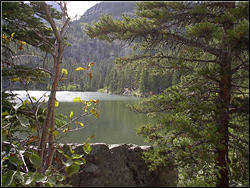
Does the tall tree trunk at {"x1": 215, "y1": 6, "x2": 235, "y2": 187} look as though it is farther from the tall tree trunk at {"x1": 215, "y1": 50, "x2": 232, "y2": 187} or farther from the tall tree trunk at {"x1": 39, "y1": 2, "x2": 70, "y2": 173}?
the tall tree trunk at {"x1": 39, "y1": 2, "x2": 70, "y2": 173}

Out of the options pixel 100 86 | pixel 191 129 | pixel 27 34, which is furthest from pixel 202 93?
pixel 100 86

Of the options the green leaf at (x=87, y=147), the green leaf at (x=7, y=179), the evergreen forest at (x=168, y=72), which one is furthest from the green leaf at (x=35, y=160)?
the green leaf at (x=87, y=147)

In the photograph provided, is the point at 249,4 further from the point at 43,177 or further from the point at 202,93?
the point at 43,177

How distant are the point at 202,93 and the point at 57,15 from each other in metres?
3.25

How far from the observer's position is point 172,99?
286 cm

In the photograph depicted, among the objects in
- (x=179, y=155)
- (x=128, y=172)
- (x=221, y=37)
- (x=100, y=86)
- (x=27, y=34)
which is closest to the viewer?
(x=221, y=37)

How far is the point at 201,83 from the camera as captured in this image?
117 inches

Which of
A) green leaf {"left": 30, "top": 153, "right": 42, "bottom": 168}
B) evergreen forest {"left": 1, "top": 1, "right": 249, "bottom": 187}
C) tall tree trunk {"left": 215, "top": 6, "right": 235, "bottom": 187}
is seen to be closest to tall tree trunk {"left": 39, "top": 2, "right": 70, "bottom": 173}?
evergreen forest {"left": 1, "top": 1, "right": 249, "bottom": 187}

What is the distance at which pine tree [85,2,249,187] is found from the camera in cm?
232

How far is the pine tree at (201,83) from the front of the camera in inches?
91.5

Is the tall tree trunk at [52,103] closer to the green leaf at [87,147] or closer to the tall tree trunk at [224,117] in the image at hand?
the green leaf at [87,147]

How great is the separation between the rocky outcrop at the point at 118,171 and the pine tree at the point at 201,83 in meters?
0.88

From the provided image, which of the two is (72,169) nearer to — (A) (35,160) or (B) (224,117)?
(A) (35,160)

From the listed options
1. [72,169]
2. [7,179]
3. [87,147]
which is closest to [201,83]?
[87,147]
